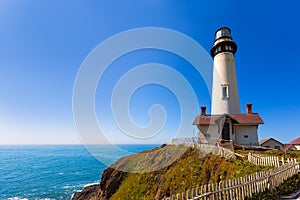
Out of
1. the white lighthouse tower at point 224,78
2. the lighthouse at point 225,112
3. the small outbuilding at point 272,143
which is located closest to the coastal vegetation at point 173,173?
the lighthouse at point 225,112

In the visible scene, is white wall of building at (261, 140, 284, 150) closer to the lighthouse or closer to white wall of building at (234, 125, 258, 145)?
the lighthouse

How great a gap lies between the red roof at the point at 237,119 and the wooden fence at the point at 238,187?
1204 cm

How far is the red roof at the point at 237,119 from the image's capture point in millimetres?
18728

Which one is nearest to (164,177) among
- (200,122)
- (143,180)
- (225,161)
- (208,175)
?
(143,180)

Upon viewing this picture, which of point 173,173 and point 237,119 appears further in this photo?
point 237,119

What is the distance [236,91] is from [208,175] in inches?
556

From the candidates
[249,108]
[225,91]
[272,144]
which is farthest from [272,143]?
[225,91]

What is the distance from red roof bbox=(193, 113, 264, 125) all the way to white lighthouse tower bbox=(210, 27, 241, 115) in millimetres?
1944

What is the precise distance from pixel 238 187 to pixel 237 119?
50.5 ft

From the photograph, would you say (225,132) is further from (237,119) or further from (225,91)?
(225,91)

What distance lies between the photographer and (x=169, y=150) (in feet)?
72.0

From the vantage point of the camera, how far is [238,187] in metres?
5.78

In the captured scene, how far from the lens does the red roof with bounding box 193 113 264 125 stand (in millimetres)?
18728

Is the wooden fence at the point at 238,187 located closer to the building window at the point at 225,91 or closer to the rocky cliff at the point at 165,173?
the rocky cliff at the point at 165,173
